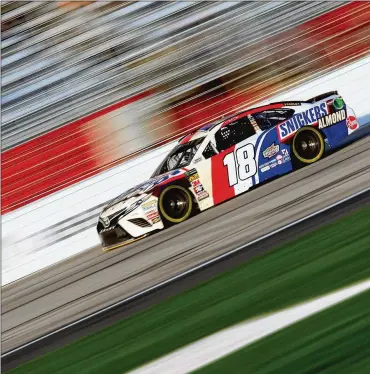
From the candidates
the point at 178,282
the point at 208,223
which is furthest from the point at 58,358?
the point at 208,223

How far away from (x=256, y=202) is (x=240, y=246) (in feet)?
5.24

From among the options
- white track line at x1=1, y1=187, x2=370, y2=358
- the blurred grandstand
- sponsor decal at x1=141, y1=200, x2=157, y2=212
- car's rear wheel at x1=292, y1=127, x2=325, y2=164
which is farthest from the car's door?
the blurred grandstand

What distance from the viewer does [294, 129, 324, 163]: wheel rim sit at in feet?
30.4

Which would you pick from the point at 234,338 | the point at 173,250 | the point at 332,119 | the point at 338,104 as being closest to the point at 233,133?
the point at 332,119

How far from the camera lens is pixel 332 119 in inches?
378

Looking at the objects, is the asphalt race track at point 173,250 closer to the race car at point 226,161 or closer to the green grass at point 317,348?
the race car at point 226,161

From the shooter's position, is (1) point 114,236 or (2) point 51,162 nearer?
(1) point 114,236

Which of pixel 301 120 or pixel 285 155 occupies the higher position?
pixel 301 120

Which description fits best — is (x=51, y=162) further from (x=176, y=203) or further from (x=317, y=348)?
(x=317, y=348)

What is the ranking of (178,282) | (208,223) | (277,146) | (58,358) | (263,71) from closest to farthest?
(58,358), (178,282), (208,223), (277,146), (263,71)

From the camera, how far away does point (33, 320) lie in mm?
7059

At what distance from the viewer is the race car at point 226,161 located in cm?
861

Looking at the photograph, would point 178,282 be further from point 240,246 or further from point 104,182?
point 104,182

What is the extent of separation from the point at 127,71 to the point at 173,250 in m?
4.97
